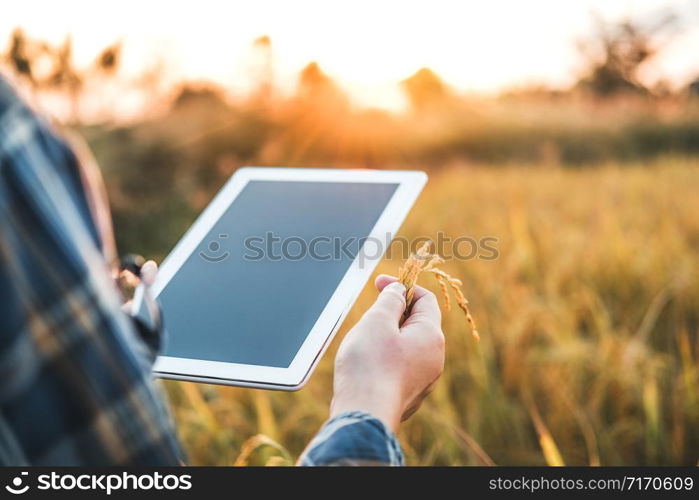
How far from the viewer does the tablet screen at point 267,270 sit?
2.64 ft

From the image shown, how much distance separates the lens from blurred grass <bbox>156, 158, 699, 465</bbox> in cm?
159

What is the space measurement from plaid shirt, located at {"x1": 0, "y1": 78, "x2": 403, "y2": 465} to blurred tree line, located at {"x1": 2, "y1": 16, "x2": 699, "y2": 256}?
4.61 metres

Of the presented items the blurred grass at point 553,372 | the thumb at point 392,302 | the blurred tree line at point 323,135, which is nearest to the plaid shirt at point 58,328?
the thumb at point 392,302

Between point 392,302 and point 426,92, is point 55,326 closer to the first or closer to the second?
point 392,302

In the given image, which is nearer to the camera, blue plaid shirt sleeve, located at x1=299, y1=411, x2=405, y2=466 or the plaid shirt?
the plaid shirt

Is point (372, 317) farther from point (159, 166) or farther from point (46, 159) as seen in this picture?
point (159, 166)

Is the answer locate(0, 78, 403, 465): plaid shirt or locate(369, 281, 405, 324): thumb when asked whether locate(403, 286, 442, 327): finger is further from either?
locate(0, 78, 403, 465): plaid shirt

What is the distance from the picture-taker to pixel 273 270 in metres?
0.89

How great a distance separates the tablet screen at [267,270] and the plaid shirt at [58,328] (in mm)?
384

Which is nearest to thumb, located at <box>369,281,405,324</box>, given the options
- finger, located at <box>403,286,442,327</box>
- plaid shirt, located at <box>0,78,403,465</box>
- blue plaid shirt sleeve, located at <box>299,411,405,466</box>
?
finger, located at <box>403,286,442,327</box>

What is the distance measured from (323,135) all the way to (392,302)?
7.67 meters

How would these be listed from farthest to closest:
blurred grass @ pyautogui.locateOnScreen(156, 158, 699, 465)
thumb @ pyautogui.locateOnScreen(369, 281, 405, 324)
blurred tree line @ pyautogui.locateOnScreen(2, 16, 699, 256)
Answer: blurred tree line @ pyautogui.locateOnScreen(2, 16, 699, 256) < blurred grass @ pyautogui.locateOnScreen(156, 158, 699, 465) < thumb @ pyautogui.locateOnScreen(369, 281, 405, 324)

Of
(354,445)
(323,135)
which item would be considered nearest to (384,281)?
(354,445)

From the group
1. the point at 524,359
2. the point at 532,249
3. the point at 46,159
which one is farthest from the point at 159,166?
the point at 46,159
